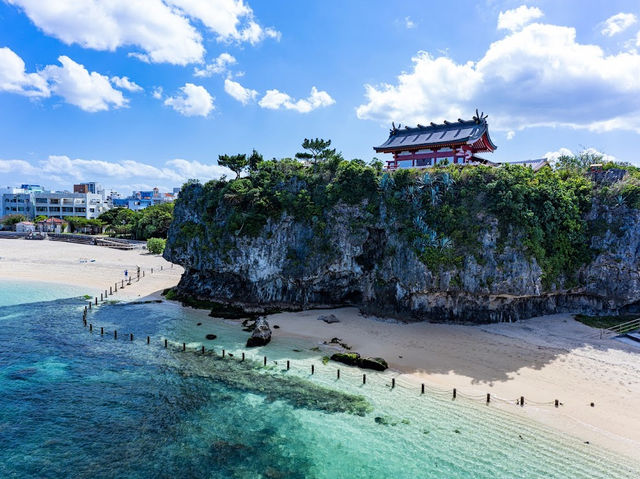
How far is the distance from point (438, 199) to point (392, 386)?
19712mm

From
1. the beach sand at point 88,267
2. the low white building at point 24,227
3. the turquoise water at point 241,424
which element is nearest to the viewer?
the turquoise water at point 241,424

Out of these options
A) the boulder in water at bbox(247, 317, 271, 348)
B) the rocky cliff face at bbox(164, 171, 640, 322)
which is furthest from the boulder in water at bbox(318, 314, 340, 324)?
the boulder in water at bbox(247, 317, 271, 348)

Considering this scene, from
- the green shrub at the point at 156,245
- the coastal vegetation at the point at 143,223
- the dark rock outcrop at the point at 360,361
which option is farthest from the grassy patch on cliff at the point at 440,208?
the coastal vegetation at the point at 143,223

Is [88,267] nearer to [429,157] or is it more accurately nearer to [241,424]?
[241,424]

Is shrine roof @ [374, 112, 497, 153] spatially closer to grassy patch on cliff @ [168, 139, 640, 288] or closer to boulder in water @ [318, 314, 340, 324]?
grassy patch on cliff @ [168, 139, 640, 288]

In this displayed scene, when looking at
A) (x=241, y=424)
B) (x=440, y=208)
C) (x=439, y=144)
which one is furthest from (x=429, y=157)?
(x=241, y=424)

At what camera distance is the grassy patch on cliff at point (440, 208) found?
1303 inches

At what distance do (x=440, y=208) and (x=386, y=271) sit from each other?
8.21 m

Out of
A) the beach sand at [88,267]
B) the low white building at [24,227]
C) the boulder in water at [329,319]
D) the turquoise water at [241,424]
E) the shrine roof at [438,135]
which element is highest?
the shrine roof at [438,135]

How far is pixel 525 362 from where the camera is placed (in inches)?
1005

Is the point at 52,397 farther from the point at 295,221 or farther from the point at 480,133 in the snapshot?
the point at 480,133

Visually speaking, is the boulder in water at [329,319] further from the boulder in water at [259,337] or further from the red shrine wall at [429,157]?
the red shrine wall at [429,157]

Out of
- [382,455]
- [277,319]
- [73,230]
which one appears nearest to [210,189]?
[277,319]

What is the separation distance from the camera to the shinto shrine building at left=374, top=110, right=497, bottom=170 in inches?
1718
